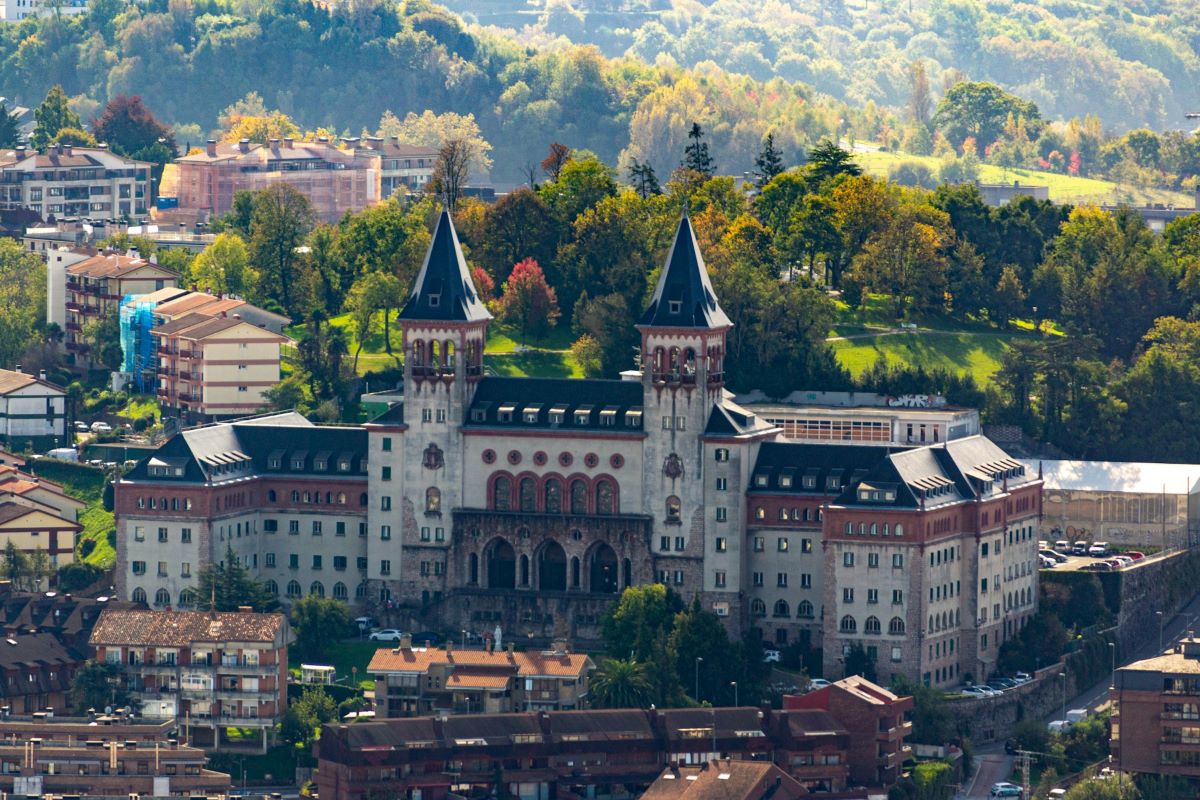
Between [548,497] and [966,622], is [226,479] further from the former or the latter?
[966,622]

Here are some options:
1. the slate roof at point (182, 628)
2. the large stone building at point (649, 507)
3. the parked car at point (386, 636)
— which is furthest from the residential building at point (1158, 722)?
the slate roof at point (182, 628)

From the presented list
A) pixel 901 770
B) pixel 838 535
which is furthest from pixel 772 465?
pixel 901 770

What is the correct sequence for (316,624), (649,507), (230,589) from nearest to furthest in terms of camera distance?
(316,624), (230,589), (649,507)

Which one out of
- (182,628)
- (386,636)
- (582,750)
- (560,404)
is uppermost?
(560,404)

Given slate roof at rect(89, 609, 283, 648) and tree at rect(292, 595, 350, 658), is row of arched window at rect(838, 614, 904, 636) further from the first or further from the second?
slate roof at rect(89, 609, 283, 648)

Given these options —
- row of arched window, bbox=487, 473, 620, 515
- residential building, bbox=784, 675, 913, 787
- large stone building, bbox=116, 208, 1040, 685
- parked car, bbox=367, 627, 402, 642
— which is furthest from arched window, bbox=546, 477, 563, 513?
residential building, bbox=784, 675, 913, 787

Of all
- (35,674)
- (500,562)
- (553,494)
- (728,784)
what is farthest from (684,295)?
(35,674)

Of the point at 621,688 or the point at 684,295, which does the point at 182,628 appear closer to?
the point at 621,688

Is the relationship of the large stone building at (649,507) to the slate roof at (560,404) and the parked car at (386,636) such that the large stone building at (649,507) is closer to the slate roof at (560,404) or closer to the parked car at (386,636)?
the slate roof at (560,404)
